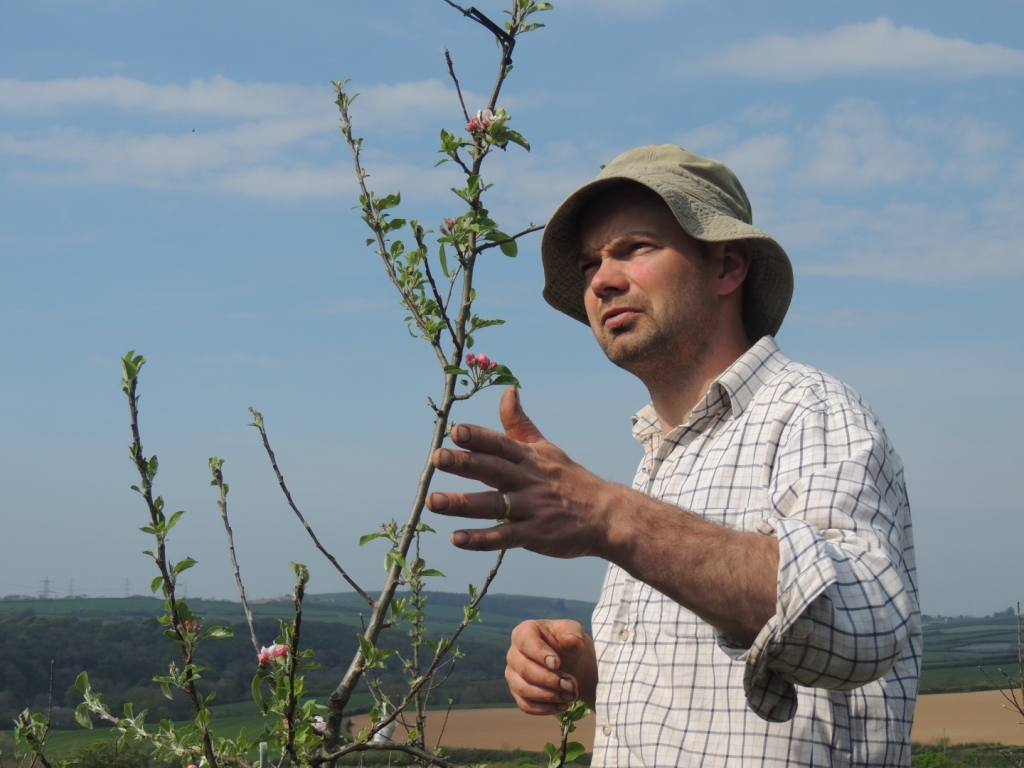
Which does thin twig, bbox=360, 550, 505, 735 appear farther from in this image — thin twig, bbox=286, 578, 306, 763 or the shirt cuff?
the shirt cuff

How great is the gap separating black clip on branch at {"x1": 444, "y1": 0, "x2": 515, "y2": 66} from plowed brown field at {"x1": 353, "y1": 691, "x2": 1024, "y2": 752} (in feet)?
46.9

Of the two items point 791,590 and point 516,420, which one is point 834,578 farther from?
point 516,420

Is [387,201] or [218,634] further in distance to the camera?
[387,201]

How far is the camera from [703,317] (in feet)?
8.36

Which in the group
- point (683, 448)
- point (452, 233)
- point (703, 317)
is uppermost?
point (452, 233)

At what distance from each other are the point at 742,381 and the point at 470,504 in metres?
1.16

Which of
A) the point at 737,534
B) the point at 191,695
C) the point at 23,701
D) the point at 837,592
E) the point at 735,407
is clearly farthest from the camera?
the point at 23,701

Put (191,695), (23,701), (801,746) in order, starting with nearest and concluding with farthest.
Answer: (801,746) < (191,695) < (23,701)

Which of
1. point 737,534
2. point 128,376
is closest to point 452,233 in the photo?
point 128,376

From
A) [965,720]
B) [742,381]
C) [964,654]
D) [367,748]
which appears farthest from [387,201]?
[964,654]

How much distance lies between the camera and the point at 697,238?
248 centimetres

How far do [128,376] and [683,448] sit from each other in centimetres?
153

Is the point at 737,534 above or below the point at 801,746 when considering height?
above

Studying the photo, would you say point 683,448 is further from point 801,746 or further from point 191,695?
point 191,695
